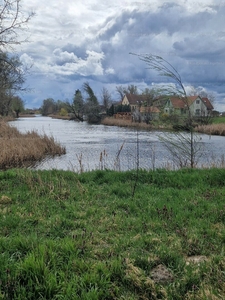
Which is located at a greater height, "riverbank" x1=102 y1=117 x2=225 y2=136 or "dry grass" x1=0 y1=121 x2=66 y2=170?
"riverbank" x1=102 y1=117 x2=225 y2=136

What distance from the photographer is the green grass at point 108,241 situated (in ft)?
7.95

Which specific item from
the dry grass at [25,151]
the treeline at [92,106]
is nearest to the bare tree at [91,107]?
the treeline at [92,106]

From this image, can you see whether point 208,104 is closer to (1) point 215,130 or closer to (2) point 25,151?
(1) point 215,130

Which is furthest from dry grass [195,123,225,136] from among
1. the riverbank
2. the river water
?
the river water

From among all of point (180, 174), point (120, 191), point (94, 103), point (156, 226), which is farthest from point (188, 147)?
point (94, 103)

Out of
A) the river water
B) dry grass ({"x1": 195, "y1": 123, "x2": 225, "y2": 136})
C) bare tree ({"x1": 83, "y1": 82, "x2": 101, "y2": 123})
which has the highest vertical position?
bare tree ({"x1": 83, "y1": 82, "x2": 101, "y2": 123})

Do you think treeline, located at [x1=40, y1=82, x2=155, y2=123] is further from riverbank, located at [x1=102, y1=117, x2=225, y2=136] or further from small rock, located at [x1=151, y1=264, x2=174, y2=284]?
small rock, located at [x1=151, y1=264, x2=174, y2=284]

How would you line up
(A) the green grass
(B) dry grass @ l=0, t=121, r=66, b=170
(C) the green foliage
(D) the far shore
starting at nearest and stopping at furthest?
(A) the green grass < (D) the far shore < (B) dry grass @ l=0, t=121, r=66, b=170 < (C) the green foliage

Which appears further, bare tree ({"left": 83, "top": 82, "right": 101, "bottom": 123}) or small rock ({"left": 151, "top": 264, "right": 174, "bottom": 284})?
bare tree ({"left": 83, "top": 82, "right": 101, "bottom": 123})

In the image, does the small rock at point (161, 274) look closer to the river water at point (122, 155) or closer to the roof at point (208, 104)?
the river water at point (122, 155)

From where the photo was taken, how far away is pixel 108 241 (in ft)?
10.9

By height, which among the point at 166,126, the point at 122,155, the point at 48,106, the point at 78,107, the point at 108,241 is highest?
the point at 48,106

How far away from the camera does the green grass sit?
7.95ft

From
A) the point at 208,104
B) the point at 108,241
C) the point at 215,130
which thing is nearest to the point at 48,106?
the point at 208,104
